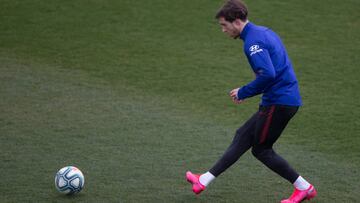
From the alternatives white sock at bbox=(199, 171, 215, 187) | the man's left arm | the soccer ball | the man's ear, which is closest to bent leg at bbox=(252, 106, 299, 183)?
the man's left arm

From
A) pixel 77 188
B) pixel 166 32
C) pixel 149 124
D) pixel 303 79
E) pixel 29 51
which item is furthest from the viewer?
pixel 166 32

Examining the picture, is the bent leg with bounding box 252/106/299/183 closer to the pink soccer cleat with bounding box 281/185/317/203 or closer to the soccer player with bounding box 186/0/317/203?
the soccer player with bounding box 186/0/317/203

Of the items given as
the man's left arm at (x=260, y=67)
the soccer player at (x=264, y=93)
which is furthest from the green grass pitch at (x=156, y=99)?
the man's left arm at (x=260, y=67)

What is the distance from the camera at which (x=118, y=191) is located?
626 cm

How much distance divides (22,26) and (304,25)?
527cm

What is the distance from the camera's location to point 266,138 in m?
5.97

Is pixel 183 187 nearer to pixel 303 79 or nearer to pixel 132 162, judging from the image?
pixel 132 162

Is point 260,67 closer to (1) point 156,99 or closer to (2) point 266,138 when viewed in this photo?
(2) point 266,138

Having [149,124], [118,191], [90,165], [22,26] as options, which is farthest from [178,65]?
[118,191]

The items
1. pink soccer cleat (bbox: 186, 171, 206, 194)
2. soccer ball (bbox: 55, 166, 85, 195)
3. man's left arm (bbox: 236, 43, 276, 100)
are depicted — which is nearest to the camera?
man's left arm (bbox: 236, 43, 276, 100)

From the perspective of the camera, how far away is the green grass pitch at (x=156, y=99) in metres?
6.64

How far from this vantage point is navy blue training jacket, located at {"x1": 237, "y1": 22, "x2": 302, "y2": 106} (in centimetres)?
556

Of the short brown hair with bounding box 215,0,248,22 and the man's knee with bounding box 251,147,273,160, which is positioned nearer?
the short brown hair with bounding box 215,0,248,22

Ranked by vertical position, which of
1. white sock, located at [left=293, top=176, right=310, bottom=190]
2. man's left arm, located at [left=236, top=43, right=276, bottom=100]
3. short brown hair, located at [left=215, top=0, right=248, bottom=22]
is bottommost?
white sock, located at [left=293, top=176, right=310, bottom=190]
